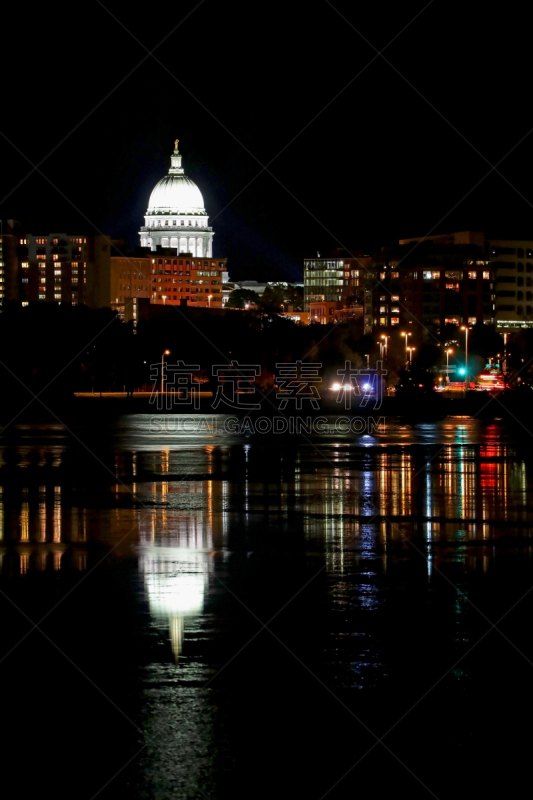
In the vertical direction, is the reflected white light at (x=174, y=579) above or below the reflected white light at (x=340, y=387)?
below

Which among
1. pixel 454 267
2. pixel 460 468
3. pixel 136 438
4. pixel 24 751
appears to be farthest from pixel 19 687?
pixel 454 267

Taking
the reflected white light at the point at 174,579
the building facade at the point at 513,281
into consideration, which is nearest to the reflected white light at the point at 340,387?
the reflected white light at the point at 174,579

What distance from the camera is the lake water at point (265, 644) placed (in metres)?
6.54

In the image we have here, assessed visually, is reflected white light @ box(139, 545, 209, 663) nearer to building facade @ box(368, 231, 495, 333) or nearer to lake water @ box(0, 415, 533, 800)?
lake water @ box(0, 415, 533, 800)

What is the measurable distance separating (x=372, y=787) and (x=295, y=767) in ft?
1.50

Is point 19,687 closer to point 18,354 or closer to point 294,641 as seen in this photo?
point 294,641

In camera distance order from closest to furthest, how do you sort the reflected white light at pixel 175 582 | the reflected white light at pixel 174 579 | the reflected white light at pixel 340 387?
the reflected white light at pixel 175 582 < the reflected white light at pixel 174 579 < the reflected white light at pixel 340 387

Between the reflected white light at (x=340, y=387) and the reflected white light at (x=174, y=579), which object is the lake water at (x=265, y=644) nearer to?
the reflected white light at (x=174, y=579)

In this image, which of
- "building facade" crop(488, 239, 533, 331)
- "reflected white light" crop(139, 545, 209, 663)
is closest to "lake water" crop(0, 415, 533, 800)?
"reflected white light" crop(139, 545, 209, 663)

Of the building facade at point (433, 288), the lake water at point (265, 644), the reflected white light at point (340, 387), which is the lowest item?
the lake water at point (265, 644)

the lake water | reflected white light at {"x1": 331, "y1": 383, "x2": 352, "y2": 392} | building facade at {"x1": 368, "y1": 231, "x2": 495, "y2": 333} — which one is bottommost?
the lake water

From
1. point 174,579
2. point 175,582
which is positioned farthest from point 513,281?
point 175,582

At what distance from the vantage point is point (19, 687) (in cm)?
787

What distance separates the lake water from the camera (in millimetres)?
6539
